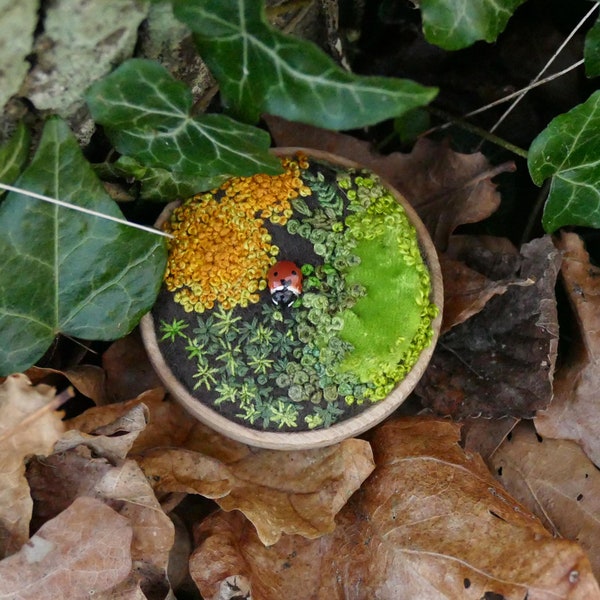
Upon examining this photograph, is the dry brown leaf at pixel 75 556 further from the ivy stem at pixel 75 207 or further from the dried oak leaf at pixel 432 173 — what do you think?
the dried oak leaf at pixel 432 173

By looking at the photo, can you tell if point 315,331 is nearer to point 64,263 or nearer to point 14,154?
point 64,263

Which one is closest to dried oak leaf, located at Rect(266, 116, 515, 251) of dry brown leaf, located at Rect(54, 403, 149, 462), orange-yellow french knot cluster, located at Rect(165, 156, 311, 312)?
orange-yellow french knot cluster, located at Rect(165, 156, 311, 312)

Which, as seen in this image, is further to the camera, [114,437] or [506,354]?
[506,354]

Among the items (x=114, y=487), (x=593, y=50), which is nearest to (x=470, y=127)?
(x=593, y=50)

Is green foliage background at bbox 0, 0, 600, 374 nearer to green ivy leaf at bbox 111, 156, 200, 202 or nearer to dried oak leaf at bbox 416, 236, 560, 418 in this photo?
green ivy leaf at bbox 111, 156, 200, 202

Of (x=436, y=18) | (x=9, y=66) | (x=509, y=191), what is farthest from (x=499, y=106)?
(x=9, y=66)
